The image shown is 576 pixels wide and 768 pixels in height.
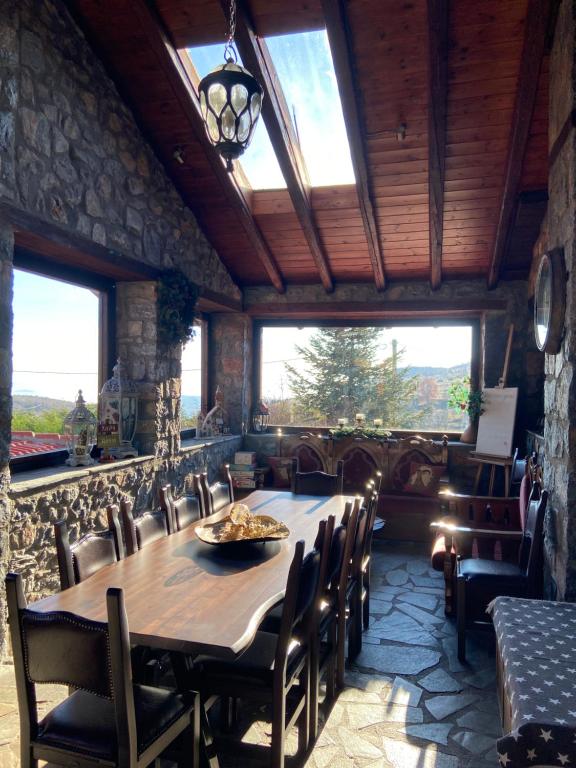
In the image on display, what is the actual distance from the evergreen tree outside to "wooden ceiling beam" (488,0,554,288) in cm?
622

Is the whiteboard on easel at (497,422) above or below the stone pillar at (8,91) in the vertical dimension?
below

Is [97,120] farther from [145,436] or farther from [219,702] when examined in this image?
[219,702]

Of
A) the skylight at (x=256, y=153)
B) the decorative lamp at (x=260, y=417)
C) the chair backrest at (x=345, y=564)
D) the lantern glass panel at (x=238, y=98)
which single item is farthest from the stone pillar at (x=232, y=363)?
the lantern glass panel at (x=238, y=98)

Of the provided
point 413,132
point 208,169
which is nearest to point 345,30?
point 413,132

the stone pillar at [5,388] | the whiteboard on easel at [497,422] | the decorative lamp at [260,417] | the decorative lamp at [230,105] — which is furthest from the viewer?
the decorative lamp at [260,417]

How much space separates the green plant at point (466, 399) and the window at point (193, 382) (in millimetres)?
3045

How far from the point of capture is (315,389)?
1161 cm

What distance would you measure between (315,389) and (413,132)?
7.48m

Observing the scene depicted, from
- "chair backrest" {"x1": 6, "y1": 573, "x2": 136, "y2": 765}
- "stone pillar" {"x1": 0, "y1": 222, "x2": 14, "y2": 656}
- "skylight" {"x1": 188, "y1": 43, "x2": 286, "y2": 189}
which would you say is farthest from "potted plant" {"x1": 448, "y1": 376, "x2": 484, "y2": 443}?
"chair backrest" {"x1": 6, "y1": 573, "x2": 136, "y2": 765}

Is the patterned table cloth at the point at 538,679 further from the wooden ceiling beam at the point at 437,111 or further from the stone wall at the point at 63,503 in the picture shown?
the wooden ceiling beam at the point at 437,111

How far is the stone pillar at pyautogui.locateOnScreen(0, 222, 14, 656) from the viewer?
312 centimetres

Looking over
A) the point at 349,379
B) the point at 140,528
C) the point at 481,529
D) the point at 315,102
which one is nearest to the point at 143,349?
the point at 140,528

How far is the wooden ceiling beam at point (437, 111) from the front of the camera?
351cm

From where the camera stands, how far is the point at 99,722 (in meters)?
1.83
